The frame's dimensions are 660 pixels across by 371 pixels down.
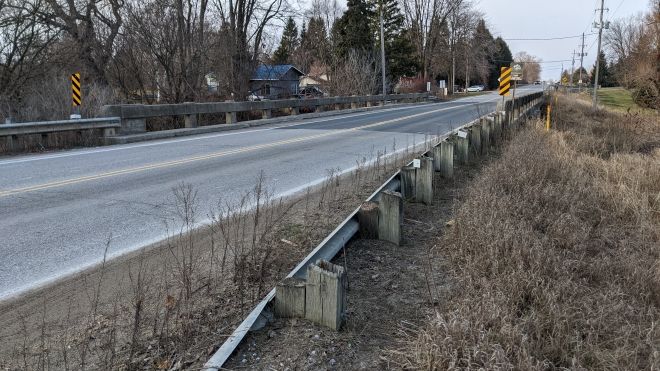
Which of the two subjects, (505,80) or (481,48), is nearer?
(505,80)

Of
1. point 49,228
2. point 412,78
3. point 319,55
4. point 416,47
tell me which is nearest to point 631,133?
point 49,228

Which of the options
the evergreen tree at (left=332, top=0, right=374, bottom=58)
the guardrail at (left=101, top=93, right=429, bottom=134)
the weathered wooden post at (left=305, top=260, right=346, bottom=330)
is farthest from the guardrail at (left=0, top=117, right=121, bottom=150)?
the evergreen tree at (left=332, top=0, right=374, bottom=58)

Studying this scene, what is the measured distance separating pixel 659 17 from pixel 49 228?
40.3m

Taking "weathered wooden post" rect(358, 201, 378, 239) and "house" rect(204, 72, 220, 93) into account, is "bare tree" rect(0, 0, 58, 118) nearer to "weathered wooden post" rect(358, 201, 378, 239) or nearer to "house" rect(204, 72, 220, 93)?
"house" rect(204, 72, 220, 93)

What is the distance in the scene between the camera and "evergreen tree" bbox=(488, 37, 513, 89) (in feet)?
374

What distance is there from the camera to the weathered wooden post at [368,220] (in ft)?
16.3

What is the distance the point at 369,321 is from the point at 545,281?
1375 mm

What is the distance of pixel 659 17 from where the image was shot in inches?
1372

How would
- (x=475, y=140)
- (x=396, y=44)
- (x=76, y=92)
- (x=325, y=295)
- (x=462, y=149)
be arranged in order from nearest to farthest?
(x=325, y=295), (x=462, y=149), (x=475, y=140), (x=76, y=92), (x=396, y=44)

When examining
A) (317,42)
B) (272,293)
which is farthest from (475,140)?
(317,42)

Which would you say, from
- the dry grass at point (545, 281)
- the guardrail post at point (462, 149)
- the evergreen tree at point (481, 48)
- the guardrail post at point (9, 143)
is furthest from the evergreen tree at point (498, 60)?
the dry grass at point (545, 281)

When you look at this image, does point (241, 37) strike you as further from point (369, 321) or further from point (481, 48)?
point (481, 48)

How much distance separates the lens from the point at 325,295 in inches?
125

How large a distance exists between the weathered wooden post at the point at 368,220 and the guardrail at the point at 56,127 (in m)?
11.1
